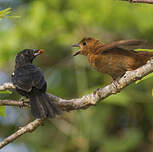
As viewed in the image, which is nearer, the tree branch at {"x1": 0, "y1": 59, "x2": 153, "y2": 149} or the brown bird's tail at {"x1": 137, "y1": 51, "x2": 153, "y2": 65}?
the tree branch at {"x1": 0, "y1": 59, "x2": 153, "y2": 149}

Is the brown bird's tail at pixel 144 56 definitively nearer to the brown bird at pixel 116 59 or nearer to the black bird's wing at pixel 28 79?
the brown bird at pixel 116 59

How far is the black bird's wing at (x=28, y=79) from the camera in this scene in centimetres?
446

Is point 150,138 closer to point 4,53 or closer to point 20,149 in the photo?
point 20,149


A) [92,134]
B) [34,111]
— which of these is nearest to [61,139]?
[92,134]

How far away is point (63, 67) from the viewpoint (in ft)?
23.5

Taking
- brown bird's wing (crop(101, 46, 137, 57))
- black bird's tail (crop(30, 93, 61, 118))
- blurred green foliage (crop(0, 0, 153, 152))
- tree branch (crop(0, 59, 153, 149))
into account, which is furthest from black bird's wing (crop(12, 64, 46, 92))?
blurred green foliage (crop(0, 0, 153, 152))

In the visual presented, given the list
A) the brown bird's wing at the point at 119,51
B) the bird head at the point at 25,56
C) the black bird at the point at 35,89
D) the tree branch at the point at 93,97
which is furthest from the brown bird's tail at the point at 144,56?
the bird head at the point at 25,56

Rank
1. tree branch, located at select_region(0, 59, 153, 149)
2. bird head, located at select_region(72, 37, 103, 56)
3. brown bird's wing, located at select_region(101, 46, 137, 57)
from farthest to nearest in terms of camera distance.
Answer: bird head, located at select_region(72, 37, 103, 56) → brown bird's wing, located at select_region(101, 46, 137, 57) → tree branch, located at select_region(0, 59, 153, 149)

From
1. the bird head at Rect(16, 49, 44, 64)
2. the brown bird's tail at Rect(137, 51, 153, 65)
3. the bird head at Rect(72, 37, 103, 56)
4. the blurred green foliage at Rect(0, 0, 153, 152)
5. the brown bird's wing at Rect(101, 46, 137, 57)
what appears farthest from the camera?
the blurred green foliage at Rect(0, 0, 153, 152)

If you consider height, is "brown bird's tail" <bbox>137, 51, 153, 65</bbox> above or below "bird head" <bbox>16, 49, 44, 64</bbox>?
above

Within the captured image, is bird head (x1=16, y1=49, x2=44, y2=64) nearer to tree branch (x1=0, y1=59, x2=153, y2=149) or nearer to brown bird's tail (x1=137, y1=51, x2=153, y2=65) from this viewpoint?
tree branch (x1=0, y1=59, x2=153, y2=149)

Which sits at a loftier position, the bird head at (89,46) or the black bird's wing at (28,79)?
the bird head at (89,46)

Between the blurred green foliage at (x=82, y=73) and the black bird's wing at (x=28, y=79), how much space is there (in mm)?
1490

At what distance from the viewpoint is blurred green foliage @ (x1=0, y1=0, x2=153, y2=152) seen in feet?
21.1
